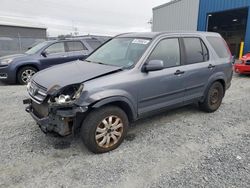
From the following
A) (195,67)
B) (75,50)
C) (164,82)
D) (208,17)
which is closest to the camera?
(164,82)

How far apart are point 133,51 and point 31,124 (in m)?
2.41

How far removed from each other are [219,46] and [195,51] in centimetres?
99

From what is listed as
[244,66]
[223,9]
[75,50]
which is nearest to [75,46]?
[75,50]

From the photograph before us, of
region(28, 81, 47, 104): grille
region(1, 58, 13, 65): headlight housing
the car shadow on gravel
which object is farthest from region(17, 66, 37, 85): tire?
region(28, 81, 47, 104): grille

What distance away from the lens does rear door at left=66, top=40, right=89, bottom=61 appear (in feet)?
26.3

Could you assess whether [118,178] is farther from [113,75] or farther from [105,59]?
[105,59]

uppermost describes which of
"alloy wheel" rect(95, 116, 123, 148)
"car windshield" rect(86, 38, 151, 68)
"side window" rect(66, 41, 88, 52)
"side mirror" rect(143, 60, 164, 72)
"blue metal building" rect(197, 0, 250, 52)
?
"blue metal building" rect(197, 0, 250, 52)

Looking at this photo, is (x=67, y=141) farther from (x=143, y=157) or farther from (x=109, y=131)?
(x=143, y=157)

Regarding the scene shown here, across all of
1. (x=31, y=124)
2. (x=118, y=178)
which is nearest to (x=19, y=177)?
(x=118, y=178)

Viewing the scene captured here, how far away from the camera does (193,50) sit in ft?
13.6

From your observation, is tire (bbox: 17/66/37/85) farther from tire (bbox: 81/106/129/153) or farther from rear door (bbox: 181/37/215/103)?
rear door (bbox: 181/37/215/103)

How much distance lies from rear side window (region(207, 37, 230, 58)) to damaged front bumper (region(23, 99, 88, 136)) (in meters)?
3.31

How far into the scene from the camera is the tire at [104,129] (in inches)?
114

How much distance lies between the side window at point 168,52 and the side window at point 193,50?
245mm
